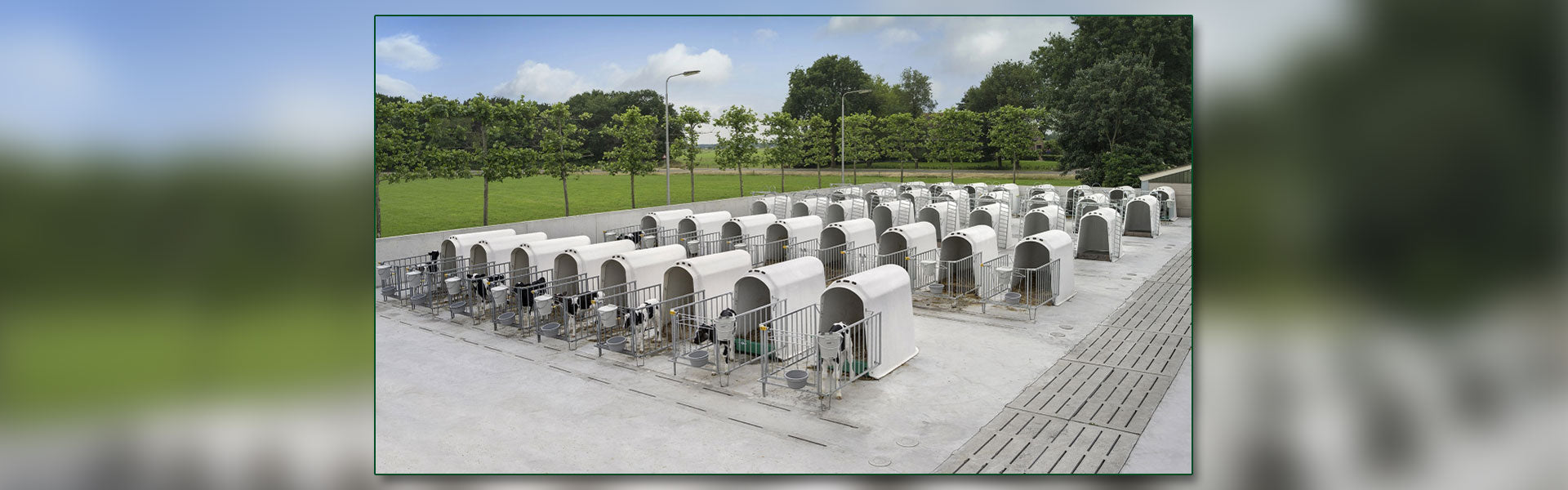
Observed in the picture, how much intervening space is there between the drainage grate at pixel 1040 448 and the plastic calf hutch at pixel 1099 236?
649 inches

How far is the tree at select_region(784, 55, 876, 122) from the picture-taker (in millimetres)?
62594

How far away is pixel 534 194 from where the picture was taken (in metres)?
43.9

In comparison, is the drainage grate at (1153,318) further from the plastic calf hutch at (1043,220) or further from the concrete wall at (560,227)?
the concrete wall at (560,227)

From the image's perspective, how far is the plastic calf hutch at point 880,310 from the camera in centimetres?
1223

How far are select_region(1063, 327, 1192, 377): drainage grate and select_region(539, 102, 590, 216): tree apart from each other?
2555 cm

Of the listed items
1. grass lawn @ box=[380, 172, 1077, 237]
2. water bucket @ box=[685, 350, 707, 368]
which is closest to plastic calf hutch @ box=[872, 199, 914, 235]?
grass lawn @ box=[380, 172, 1077, 237]

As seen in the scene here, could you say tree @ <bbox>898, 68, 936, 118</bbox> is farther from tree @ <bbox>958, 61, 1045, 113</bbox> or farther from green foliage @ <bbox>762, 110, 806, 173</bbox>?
green foliage @ <bbox>762, 110, 806, 173</bbox>

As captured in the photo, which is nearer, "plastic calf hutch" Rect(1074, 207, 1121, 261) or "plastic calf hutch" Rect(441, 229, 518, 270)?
"plastic calf hutch" Rect(441, 229, 518, 270)

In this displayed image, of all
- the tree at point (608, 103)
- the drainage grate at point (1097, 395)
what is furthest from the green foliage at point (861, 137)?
the drainage grate at point (1097, 395)
